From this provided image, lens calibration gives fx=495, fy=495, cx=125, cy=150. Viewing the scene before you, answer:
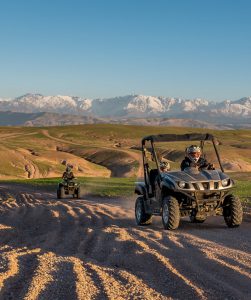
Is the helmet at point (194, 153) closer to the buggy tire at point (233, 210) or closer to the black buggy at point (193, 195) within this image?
the black buggy at point (193, 195)

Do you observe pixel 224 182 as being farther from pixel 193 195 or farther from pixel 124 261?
pixel 124 261

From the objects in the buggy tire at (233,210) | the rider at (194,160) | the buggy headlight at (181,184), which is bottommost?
the buggy tire at (233,210)

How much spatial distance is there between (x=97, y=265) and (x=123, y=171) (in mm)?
62446

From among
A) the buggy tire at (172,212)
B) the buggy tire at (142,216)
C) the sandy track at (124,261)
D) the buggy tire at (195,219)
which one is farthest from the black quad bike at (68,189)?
the buggy tire at (172,212)

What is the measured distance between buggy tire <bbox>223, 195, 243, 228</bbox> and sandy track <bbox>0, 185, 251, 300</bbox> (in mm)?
254

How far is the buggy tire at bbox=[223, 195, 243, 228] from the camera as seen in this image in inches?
483

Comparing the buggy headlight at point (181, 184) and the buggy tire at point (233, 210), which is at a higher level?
the buggy headlight at point (181, 184)

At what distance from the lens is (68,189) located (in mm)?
26922

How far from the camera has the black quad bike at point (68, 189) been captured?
26.7 m

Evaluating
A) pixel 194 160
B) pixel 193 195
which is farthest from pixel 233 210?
pixel 194 160

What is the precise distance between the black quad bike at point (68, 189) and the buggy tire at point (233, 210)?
50.4ft

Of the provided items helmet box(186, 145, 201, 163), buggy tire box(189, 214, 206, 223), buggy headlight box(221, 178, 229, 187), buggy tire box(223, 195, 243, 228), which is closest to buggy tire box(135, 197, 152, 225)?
buggy tire box(189, 214, 206, 223)

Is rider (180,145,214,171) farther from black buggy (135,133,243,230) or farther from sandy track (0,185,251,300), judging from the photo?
sandy track (0,185,251,300)

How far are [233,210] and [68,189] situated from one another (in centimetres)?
1576
